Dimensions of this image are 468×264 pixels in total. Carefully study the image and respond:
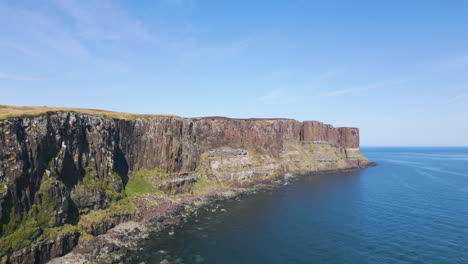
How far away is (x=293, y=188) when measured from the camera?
340 feet

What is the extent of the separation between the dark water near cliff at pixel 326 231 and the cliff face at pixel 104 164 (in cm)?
1573

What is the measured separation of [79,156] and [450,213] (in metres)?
97.0

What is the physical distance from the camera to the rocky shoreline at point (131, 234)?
43312 millimetres

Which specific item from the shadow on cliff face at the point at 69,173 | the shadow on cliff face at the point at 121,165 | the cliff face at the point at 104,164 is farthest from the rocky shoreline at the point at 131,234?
the shadow on cliff face at the point at 121,165

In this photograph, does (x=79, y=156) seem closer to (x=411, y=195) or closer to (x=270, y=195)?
(x=270, y=195)

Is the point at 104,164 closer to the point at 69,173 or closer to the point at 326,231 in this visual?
the point at 69,173

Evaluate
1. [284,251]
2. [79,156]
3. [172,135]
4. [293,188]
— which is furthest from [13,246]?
[293,188]

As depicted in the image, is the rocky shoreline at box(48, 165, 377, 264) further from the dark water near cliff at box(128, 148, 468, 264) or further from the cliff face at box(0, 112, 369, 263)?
the cliff face at box(0, 112, 369, 263)

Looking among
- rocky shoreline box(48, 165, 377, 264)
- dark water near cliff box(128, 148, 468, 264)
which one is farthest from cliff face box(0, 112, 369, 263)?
dark water near cliff box(128, 148, 468, 264)

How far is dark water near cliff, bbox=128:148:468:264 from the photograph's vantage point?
148 feet

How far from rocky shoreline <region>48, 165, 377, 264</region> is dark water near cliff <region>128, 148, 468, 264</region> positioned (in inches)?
117

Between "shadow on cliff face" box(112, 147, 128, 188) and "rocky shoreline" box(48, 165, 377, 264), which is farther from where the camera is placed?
"shadow on cliff face" box(112, 147, 128, 188)

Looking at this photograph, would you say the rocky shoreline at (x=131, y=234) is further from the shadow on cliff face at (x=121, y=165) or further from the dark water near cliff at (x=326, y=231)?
the shadow on cliff face at (x=121, y=165)

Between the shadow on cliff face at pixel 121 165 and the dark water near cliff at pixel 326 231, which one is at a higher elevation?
the shadow on cliff face at pixel 121 165
